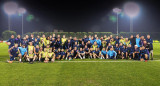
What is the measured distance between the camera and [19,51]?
9.84 m

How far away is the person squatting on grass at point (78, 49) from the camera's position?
9677mm

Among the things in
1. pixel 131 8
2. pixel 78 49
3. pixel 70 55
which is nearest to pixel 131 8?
pixel 131 8

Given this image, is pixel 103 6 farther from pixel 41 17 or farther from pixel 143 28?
pixel 41 17

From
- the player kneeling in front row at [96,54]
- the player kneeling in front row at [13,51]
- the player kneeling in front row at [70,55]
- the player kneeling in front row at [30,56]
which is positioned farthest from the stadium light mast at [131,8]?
the player kneeling in front row at [13,51]

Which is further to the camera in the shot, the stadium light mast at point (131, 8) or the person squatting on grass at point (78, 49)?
the stadium light mast at point (131, 8)

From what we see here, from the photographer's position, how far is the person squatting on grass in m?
9.68

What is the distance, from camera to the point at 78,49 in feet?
36.5

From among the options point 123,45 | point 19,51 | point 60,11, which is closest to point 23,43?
point 19,51

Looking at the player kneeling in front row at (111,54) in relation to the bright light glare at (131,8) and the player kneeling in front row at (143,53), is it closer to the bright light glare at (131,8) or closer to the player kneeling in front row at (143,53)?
the player kneeling in front row at (143,53)

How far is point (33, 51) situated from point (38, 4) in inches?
1611

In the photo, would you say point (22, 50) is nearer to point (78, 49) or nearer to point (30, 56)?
point (30, 56)

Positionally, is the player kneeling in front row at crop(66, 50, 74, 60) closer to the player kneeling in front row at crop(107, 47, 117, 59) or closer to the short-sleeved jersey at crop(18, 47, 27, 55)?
the player kneeling in front row at crop(107, 47, 117, 59)

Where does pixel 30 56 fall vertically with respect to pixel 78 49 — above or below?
below

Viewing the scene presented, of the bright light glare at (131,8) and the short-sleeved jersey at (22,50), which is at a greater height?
the bright light glare at (131,8)
